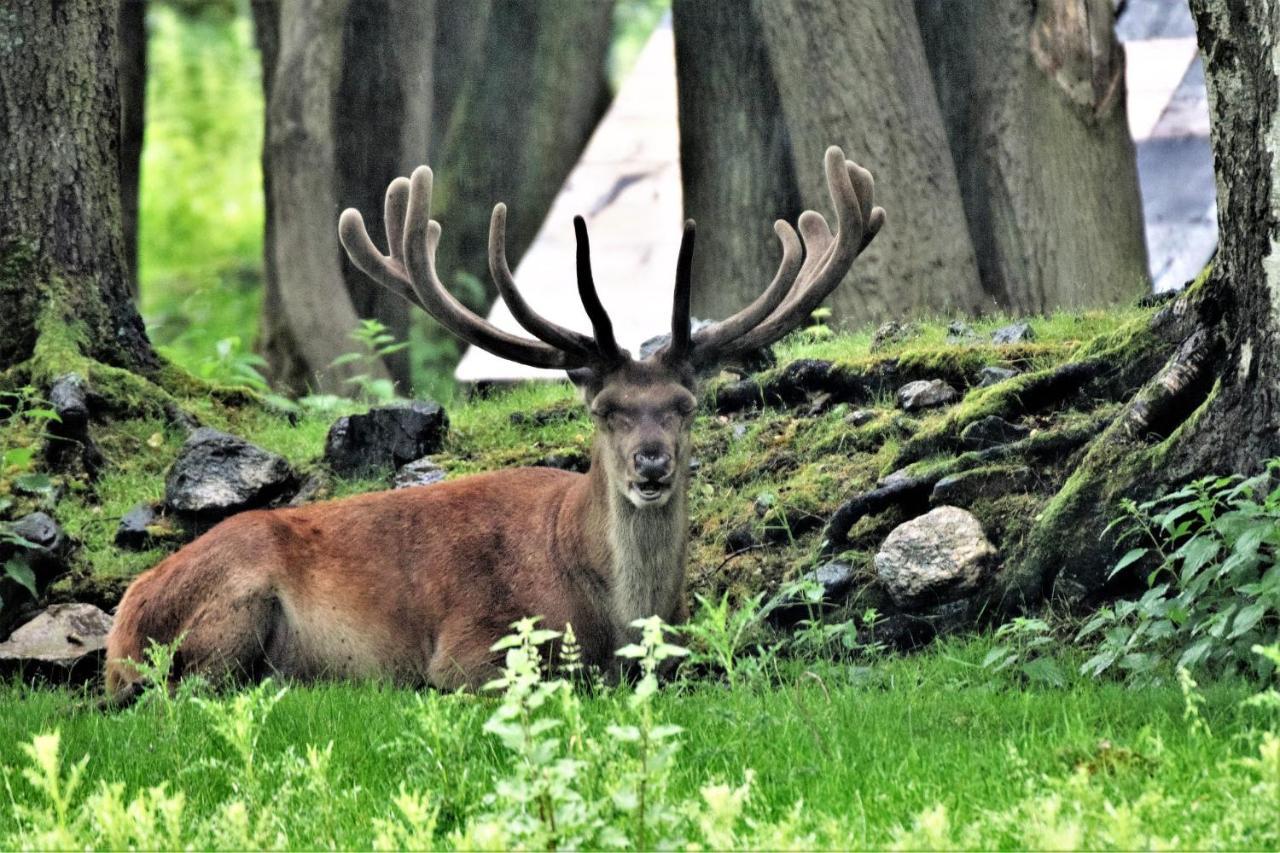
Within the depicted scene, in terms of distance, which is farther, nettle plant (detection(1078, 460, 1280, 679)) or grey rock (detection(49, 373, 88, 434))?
grey rock (detection(49, 373, 88, 434))

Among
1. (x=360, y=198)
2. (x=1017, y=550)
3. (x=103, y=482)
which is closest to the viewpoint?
(x=1017, y=550)

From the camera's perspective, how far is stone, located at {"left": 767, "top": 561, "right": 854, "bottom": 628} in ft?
26.0

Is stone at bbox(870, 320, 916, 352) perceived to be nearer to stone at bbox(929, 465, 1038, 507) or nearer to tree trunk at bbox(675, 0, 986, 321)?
tree trunk at bbox(675, 0, 986, 321)

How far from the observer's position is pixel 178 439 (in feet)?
33.2

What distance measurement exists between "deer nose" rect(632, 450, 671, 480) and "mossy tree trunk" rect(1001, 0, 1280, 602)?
52.1 inches

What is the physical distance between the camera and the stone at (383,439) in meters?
9.80

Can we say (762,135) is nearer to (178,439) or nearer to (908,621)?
(178,439)

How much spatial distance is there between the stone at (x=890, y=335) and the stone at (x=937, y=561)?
213 centimetres

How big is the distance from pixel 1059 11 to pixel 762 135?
6.35 ft

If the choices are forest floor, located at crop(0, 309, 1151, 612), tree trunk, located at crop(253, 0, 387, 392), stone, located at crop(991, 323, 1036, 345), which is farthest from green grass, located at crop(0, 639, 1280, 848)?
tree trunk, located at crop(253, 0, 387, 392)

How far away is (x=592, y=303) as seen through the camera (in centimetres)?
737

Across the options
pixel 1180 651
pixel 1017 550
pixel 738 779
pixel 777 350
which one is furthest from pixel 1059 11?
pixel 738 779

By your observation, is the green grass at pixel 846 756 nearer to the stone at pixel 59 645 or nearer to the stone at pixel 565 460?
the stone at pixel 59 645

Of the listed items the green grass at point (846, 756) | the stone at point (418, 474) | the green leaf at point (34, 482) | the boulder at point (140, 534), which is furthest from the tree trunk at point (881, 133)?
the green leaf at point (34, 482)
